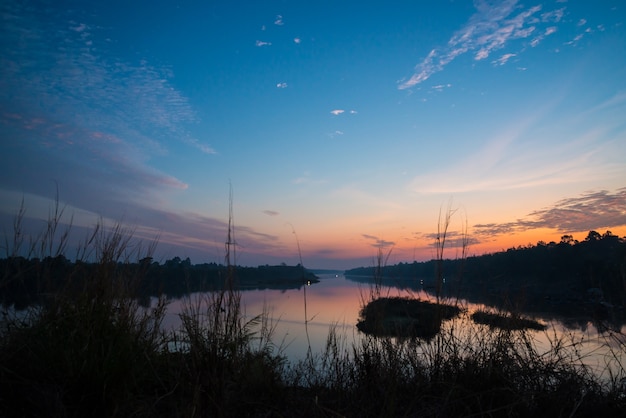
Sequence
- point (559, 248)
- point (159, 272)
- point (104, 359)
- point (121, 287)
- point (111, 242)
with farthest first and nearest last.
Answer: point (559, 248)
point (159, 272)
point (111, 242)
point (121, 287)
point (104, 359)

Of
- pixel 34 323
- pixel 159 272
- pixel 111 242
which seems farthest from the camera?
pixel 159 272

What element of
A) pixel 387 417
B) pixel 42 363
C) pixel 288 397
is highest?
pixel 42 363

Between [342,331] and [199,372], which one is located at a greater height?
[199,372]

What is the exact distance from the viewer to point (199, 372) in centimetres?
226

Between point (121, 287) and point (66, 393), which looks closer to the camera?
point (66, 393)

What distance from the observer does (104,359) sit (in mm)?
2244

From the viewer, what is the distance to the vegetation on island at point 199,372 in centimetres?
212

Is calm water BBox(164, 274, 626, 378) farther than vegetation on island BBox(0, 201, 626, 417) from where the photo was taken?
Yes

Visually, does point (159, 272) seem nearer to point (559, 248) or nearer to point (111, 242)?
point (111, 242)

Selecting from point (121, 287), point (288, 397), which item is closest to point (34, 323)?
point (121, 287)

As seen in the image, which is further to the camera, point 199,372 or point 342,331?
point 342,331

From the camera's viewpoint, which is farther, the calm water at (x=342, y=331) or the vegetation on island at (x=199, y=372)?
the calm water at (x=342, y=331)

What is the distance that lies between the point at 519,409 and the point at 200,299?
2753 millimetres

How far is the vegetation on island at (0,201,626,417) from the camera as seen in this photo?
2.12 metres
